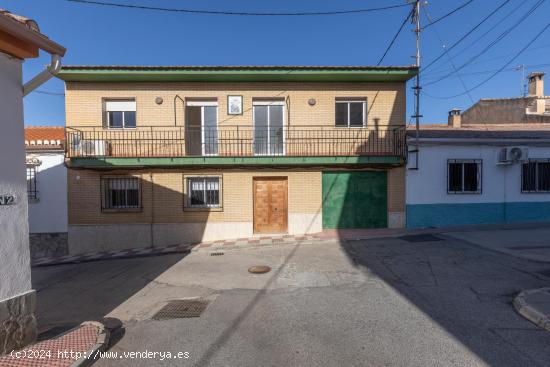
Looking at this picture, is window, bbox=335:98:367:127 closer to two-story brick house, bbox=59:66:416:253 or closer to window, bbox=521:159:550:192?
two-story brick house, bbox=59:66:416:253

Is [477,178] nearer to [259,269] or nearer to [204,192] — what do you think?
[259,269]

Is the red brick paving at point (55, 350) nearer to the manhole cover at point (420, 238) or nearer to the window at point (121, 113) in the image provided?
the manhole cover at point (420, 238)

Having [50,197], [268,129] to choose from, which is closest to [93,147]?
[50,197]

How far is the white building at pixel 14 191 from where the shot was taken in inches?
136

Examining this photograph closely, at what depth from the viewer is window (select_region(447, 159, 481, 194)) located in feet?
37.4

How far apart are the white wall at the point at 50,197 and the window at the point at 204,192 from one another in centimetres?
470

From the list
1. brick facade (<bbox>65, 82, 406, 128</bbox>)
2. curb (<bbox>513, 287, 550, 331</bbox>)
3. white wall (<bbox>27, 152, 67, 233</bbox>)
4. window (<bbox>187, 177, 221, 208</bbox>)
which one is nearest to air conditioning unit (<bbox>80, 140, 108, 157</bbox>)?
brick facade (<bbox>65, 82, 406, 128</bbox>)

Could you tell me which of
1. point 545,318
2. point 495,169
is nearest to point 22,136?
point 545,318

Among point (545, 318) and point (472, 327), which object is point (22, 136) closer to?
point (472, 327)

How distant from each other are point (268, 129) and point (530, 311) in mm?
9097

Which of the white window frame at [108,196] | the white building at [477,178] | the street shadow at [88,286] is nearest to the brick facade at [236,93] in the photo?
the white building at [477,178]

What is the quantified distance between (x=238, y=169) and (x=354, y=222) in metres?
4.93

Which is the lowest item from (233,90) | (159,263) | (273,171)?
(159,263)

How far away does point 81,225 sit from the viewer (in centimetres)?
1101
